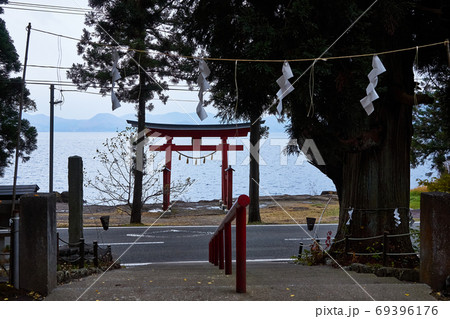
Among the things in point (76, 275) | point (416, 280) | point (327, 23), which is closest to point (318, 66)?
point (327, 23)

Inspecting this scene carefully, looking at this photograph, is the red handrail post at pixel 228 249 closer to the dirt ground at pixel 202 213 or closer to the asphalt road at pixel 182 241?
the asphalt road at pixel 182 241

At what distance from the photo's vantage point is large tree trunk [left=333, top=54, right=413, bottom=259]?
7.92m

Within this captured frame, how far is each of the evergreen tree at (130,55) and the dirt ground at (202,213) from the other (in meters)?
2.00

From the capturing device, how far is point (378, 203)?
8047mm

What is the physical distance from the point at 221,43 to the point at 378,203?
13.2 feet

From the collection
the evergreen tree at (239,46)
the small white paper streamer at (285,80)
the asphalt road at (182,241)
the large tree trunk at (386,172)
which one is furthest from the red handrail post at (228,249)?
the asphalt road at (182,241)

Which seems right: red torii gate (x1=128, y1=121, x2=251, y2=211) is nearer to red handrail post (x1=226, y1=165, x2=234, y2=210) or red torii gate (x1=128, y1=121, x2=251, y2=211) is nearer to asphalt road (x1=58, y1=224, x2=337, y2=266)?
red handrail post (x1=226, y1=165, x2=234, y2=210)

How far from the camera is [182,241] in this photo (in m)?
14.7

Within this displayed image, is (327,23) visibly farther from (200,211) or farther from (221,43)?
(200,211)

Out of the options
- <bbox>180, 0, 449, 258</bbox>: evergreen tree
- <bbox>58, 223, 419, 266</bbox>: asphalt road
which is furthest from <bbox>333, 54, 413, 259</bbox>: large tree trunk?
<bbox>58, 223, 419, 266</bbox>: asphalt road

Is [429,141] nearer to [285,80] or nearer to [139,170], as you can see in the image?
[139,170]

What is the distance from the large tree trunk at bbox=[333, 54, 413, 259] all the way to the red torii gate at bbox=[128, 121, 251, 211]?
1373cm

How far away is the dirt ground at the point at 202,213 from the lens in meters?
19.3

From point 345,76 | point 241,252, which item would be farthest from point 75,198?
point 345,76
